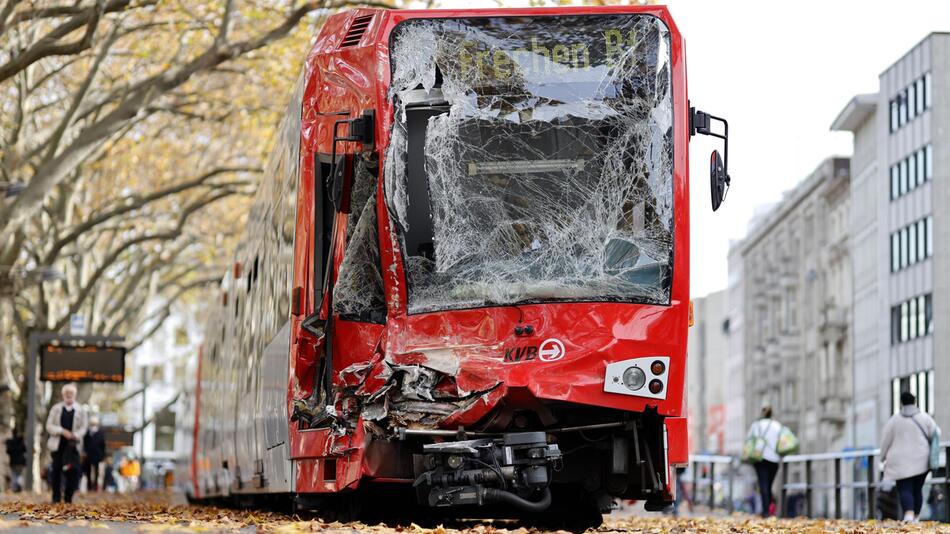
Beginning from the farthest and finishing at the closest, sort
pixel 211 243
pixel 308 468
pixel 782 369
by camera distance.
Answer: pixel 782 369 → pixel 211 243 → pixel 308 468

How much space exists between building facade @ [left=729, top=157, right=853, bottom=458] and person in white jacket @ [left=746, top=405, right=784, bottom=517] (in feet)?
172

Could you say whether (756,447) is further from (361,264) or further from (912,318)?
(912,318)

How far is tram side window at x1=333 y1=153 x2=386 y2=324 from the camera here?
40.5 feet

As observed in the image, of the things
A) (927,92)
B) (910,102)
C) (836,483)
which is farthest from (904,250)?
(836,483)

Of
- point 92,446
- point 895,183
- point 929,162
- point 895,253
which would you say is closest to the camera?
point 92,446

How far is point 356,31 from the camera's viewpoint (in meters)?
12.8

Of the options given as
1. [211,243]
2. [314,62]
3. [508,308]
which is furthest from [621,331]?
[211,243]

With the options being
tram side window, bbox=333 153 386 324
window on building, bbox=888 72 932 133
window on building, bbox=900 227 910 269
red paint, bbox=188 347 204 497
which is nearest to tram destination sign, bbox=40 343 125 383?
red paint, bbox=188 347 204 497

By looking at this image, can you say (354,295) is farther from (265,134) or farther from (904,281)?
(904,281)

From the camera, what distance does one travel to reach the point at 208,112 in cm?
3753

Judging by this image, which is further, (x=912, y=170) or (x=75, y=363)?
(x=912, y=170)

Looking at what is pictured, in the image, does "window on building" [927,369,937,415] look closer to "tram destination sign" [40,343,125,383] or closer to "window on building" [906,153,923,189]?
"window on building" [906,153,923,189]

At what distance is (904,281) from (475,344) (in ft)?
186

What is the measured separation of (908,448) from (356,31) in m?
8.97
